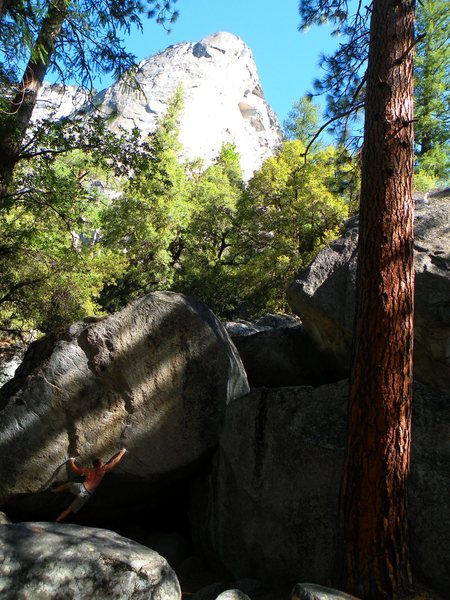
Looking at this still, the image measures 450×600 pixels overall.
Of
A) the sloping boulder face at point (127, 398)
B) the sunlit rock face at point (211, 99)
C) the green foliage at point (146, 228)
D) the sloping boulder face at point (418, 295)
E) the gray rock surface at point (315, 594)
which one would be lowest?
the gray rock surface at point (315, 594)

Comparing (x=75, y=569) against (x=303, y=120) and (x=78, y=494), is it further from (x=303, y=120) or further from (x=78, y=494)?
(x=303, y=120)

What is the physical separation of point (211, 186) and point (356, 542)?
67.1 ft

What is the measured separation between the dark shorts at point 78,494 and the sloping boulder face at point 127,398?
18cm

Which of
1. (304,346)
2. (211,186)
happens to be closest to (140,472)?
(304,346)

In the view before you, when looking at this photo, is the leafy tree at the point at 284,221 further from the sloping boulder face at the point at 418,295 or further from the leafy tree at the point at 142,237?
the sloping boulder face at the point at 418,295

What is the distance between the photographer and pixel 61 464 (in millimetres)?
5445

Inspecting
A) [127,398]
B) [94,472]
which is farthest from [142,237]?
[94,472]

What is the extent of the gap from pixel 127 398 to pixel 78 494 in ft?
3.41

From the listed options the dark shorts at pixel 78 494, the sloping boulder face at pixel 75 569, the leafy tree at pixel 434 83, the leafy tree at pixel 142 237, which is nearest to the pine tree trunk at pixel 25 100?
the dark shorts at pixel 78 494

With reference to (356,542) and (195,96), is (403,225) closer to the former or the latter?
(356,542)

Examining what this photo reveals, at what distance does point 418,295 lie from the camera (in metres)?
5.59

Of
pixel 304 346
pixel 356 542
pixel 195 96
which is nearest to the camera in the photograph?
A: pixel 356 542

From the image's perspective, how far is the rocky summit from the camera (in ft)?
170

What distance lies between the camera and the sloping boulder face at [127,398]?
5441 millimetres
